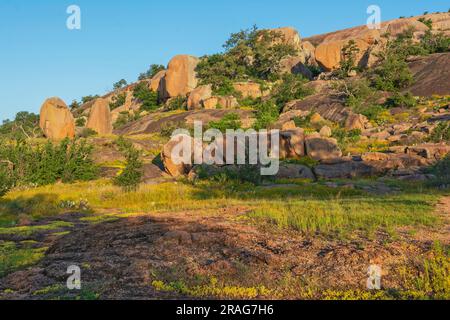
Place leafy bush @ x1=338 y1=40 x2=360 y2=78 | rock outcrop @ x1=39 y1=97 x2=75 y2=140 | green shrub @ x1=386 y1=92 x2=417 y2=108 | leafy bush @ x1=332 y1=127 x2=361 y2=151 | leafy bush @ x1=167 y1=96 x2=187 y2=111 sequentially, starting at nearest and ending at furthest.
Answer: leafy bush @ x1=332 y1=127 x2=361 y2=151 → rock outcrop @ x1=39 y1=97 x2=75 y2=140 → green shrub @ x1=386 y1=92 x2=417 y2=108 → leafy bush @ x1=338 y1=40 x2=360 y2=78 → leafy bush @ x1=167 y1=96 x2=187 y2=111

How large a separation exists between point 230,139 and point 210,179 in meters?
5.98

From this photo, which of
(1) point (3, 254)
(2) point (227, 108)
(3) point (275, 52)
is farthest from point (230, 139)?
(3) point (275, 52)

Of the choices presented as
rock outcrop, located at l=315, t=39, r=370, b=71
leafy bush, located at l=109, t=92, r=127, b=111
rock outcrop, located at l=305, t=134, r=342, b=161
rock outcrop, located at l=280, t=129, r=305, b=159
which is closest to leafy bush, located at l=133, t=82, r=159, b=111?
leafy bush, located at l=109, t=92, r=127, b=111

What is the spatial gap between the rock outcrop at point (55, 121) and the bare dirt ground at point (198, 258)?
3557cm

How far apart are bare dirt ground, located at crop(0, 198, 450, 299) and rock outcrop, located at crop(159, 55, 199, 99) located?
207 feet

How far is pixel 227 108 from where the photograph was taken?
61.9 meters

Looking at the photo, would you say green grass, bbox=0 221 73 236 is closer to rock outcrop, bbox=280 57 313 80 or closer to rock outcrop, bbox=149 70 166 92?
rock outcrop, bbox=280 57 313 80

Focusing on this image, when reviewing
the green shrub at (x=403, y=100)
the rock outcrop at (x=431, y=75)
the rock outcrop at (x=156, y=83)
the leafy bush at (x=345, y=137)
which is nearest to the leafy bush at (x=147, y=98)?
the rock outcrop at (x=156, y=83)

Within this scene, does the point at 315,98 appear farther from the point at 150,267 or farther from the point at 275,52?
the point at 150,267

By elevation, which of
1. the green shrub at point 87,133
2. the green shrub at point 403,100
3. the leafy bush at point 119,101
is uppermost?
the leafy bush at point 119,101

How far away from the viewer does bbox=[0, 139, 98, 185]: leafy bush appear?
28.6m

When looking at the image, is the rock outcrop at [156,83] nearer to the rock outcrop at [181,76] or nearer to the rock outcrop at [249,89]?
the rock outcrop at [181,76]

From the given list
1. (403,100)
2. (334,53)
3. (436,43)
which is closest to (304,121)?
(403,100)

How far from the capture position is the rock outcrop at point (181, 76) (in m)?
74.7
